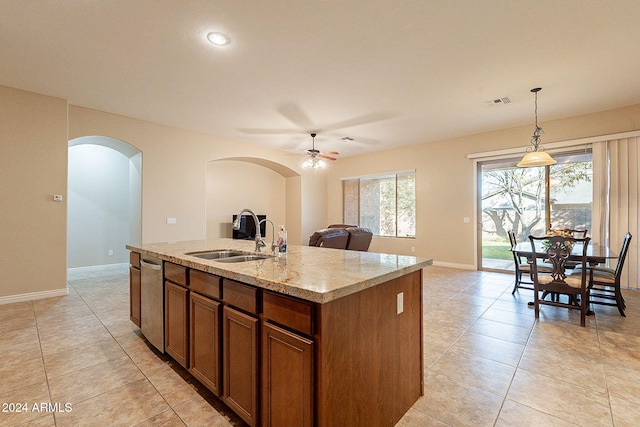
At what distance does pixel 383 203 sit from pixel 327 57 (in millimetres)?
5262

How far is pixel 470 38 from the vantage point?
2746 mm

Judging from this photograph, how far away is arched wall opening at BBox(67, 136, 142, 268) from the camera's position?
6.27 metres

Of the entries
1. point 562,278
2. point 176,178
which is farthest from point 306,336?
point 176,178

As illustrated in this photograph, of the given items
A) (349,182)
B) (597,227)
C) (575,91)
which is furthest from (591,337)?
(349,182)

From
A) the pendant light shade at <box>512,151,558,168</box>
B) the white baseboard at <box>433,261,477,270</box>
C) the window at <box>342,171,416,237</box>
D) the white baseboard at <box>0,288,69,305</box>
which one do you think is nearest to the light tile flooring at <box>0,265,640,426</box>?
the white baseboard at <box>0,288,69,305</box>

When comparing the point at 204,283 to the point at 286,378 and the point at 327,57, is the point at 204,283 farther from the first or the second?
the point at 327,57

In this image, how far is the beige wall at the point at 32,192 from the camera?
377 cm

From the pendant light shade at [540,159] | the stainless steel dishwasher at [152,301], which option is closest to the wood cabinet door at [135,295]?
the stainless steel dishwasher at [152,301]

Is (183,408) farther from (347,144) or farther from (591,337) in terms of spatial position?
(347,144)

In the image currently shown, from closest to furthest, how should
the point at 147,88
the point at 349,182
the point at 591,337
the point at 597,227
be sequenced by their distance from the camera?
the point at 591,337, the point at 147,88, the point at 597,227, the point at 349,182

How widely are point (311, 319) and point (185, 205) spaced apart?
5231mm

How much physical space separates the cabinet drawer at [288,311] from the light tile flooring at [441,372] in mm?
849

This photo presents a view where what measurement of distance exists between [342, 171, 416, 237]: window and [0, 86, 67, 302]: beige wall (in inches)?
251

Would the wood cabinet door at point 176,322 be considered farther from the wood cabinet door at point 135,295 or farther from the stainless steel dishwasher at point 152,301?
the wood cabinet door at point 135,295
